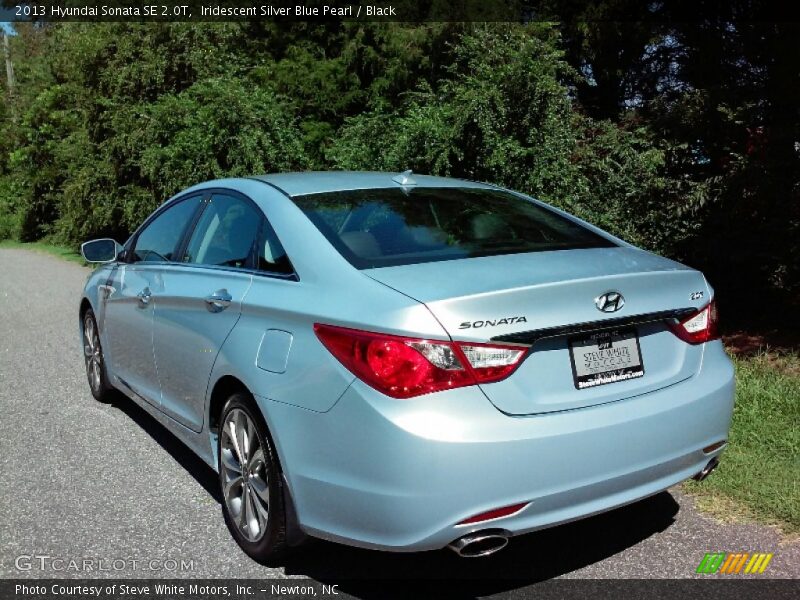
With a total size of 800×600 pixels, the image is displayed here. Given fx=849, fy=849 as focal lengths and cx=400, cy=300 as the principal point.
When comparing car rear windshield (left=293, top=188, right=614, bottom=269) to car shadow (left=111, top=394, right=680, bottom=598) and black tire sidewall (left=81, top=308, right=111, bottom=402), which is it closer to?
car shadow (left=111, top=394, right=680, bottom=598)

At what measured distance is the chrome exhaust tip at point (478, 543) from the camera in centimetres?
286

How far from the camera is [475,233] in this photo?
3.70m

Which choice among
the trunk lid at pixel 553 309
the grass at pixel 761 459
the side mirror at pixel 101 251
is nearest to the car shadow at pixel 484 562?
the grass at pixel 761 459

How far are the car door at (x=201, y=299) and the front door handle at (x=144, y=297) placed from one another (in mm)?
183

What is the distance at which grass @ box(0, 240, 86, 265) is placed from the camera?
22659mm

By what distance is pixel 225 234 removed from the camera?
13.7 feet

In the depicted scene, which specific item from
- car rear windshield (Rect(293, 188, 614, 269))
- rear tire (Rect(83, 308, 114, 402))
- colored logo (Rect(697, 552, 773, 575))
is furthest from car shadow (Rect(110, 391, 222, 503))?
colored logo (Rect(697, 552, 773, 575))

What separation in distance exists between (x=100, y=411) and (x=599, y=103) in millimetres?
14314

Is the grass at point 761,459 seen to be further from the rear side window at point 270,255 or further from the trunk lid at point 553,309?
the rear side window at point 270,255

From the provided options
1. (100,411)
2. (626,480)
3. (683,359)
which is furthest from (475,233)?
(100,411)

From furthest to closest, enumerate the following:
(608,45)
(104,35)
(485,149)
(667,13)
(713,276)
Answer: (104,35) → (608,45) → (667,13) → (485,149) → (713,276)

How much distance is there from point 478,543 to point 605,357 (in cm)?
79

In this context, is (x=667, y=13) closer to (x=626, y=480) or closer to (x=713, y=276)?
(x=713, y=276)

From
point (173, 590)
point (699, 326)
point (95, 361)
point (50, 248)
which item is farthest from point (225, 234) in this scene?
point (50, 248)
